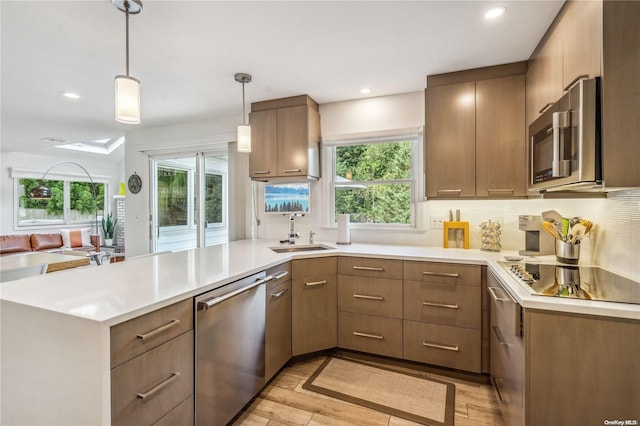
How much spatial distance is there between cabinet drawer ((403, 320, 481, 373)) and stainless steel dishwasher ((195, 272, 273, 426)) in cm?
112

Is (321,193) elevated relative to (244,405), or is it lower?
elevated

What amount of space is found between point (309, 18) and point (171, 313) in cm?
175

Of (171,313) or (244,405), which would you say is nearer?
(171,313)

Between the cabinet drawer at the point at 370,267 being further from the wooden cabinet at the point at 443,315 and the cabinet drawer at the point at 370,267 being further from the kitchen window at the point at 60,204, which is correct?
the kitchen window at the point at 60,204

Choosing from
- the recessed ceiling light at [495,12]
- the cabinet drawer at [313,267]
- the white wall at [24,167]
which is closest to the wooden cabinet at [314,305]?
the cabinet drawer at [313,267]

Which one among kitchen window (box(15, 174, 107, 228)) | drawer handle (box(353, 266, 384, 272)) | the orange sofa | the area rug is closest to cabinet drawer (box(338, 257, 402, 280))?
drawer handle (box(353, 266, 384, 272))

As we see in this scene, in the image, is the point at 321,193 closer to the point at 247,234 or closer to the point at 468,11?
the point at 247,234

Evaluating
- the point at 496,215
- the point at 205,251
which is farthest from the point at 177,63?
the point at 496,215

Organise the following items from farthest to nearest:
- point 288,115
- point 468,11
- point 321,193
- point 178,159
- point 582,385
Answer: point 178,159 → point 321,193 → point 288,115 → point 468,11 → point 582,385

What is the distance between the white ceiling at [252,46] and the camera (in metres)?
1.70

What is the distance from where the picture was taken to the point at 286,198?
3.39 meters

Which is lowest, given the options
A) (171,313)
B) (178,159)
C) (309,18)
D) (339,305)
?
(339,305)

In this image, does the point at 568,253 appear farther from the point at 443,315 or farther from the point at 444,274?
the point at 443,315

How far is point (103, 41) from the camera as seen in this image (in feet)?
6.59
